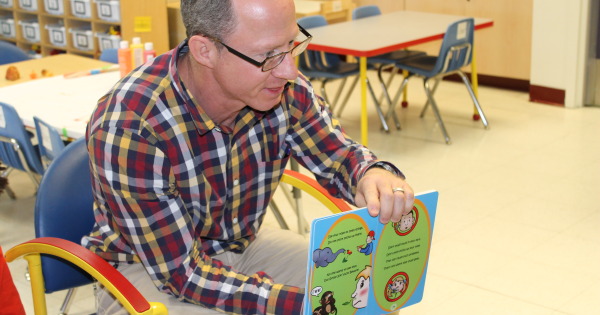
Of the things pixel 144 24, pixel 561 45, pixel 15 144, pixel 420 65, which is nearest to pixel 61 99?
pixel 15 144

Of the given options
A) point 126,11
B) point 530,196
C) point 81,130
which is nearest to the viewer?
point 81,130

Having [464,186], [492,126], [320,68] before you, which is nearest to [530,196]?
[464,186]

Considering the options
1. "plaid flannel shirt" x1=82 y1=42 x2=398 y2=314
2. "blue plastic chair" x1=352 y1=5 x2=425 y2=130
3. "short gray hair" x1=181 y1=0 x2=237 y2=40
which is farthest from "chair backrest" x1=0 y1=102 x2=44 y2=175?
"blue plastic chair" x1=352 y1=5 x2=425 y2=130

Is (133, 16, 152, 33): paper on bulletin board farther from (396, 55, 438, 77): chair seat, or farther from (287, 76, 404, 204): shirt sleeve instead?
(287, 76, 404, 204): shirt sleeve

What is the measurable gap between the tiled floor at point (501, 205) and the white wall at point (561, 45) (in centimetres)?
20

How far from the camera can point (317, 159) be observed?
2.14m

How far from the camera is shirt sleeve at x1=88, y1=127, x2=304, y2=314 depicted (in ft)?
5.74

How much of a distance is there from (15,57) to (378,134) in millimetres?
2342

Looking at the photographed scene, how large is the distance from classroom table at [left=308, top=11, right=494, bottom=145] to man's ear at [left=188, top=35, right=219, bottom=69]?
296cm

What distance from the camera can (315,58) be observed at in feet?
17.6

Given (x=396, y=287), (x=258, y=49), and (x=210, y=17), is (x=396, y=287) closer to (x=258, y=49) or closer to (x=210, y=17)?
(x=258, y=49)

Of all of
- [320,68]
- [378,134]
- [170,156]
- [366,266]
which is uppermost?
[170,156]

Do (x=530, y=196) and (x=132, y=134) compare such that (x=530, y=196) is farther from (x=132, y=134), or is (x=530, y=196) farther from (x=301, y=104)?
(x=132, y=134)

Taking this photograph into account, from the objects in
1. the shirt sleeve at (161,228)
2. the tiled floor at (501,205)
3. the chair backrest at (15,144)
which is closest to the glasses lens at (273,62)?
the shirt sleeve at (161,228)
